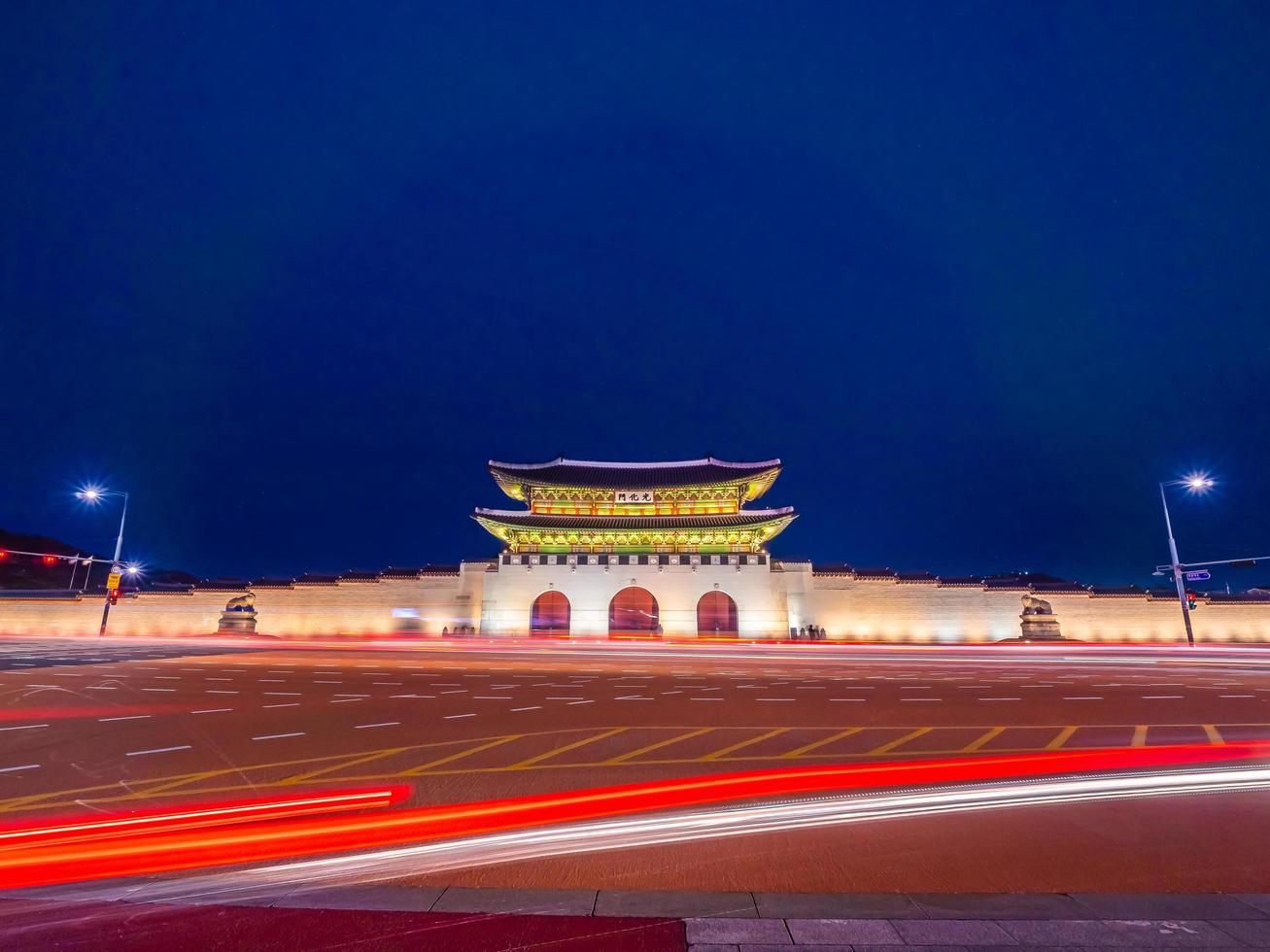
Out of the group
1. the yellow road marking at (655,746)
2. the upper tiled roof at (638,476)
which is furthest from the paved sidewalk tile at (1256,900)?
the upper tiled roof at (638,476)

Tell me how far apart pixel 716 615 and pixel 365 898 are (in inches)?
1292

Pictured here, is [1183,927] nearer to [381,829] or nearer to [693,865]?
[693,865]

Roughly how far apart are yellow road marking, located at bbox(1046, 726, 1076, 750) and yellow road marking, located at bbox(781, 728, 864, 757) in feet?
8.43

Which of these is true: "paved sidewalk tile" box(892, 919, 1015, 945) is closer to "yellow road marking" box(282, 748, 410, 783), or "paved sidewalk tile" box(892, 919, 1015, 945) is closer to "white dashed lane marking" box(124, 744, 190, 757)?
"yellow road marking" box(282, 748, 410, 783)

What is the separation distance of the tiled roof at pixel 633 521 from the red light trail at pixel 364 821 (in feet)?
92.5

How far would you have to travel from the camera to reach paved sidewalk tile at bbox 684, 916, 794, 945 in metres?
3.16

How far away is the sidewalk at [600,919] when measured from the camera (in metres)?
3.16

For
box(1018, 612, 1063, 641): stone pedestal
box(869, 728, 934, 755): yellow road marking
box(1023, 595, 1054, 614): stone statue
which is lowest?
box(869, 728, 934, 755): yellow road marking

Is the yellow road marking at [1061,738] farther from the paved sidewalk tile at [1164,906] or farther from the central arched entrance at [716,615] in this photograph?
the central arched entrance at [716,615]

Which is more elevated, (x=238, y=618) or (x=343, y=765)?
(x=238, y=618)

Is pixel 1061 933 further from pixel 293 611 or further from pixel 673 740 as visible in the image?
pixel 293 611

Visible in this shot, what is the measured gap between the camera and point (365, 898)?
370cm

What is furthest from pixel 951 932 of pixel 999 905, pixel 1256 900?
pixel 1256 900

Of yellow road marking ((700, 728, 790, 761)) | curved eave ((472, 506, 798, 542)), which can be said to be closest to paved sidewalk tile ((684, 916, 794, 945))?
yellow road marking ((700, 728, 790, 761))
